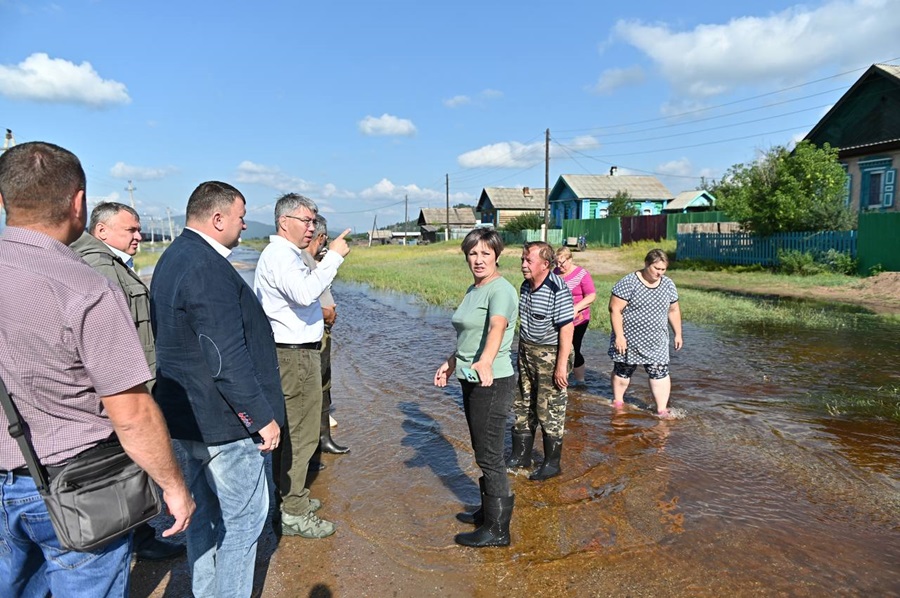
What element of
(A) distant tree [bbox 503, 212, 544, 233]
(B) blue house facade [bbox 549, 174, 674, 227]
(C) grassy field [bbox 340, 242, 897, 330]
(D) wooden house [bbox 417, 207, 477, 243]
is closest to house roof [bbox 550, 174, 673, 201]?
(B) blue house facade [bbox 549, 174, 674, 227]

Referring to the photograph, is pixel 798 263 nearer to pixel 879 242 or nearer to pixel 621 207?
pixel 879 242

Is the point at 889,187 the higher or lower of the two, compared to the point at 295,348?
higher

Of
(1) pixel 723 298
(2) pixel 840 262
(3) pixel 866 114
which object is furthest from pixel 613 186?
(1) pixel 723 298

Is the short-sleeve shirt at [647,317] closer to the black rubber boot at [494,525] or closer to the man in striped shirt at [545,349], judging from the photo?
the man in striped shirt at [545,349]

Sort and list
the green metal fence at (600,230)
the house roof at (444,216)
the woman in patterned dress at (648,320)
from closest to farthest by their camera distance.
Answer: the woman in patterned dress at (648,320) < the green metal fence at (600,230) < the house roof at (444,216)

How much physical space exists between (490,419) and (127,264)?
8.82ft

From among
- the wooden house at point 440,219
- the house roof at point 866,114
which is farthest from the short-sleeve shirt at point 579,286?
the wooden house at point 440,219

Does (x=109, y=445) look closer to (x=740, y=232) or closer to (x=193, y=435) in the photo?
(x=193, y=435)

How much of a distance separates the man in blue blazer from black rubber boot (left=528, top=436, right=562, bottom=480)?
2523 millimetres

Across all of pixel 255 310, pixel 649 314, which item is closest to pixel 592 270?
pixel 649 314

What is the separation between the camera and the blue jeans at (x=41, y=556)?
183 cm

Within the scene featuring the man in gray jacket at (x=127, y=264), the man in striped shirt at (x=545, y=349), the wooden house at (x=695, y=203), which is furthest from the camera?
the wooden house at (x=695, y=203)

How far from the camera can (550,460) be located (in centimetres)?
460

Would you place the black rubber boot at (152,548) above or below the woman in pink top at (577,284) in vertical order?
below
